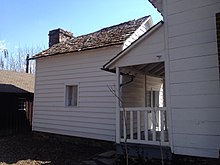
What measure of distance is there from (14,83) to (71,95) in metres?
9.84

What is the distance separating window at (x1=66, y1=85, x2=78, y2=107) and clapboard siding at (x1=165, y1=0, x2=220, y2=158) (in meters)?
6.57

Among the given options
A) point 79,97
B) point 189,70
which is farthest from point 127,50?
Answer: point 79,97

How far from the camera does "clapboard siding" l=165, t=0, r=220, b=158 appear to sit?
18.2ft

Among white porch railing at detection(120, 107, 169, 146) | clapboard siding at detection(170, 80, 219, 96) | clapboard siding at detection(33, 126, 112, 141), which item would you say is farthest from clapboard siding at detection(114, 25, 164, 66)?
clapboard siding at detection(33, 126, 112, 141)

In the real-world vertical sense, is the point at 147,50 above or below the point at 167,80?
above

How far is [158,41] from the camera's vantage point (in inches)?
260

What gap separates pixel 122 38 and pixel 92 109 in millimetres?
3510

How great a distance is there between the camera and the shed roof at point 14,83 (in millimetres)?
17894

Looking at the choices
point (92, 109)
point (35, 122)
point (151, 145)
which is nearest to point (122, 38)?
point (92, 109)

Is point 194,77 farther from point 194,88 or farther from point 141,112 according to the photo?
point 141,112

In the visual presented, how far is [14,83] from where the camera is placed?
64.6 feet

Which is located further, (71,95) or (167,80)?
(71,95)

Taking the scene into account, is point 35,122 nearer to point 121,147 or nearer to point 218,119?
point 121,147

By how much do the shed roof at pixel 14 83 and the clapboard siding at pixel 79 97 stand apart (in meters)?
5.68
